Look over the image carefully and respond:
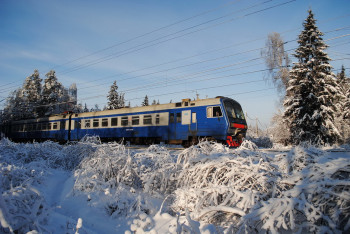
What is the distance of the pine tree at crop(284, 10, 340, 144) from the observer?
683 inches

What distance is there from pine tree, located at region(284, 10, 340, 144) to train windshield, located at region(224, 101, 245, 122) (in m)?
5.95

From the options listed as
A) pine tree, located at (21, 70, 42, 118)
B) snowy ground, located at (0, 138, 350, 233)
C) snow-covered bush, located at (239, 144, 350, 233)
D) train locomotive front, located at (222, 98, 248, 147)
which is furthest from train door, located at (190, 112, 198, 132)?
pine tree, located at (21, 70, 42, 118)

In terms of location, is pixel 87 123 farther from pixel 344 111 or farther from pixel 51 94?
pixel 344 111

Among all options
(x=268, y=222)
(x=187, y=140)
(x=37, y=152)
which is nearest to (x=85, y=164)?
(x=37, y=152)

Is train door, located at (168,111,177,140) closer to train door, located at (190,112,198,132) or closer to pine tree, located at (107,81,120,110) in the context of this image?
train door, located at (190,112,198,132)

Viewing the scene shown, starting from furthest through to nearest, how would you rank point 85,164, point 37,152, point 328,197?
point 37,152 < point 85,164 < point 328,197

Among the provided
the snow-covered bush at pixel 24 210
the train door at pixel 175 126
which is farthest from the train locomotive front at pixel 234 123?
the snow-covered bush at pixel 24 210

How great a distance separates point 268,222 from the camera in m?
2.35

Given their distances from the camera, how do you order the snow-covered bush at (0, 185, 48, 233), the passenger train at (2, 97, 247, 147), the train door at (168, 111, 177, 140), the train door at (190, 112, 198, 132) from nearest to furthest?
the snow-covered bush at (0, 185, 48, 233) → the passenger train at (2, 97, 247, 147) → the train door at (190, 112, 198, 132) → the train door at (168, 111, 177, 140)

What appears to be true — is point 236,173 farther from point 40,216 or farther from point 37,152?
point 37,152

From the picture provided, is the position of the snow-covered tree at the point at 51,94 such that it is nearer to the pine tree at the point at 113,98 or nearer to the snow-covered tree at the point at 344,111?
the pine tree at the point at 113,98

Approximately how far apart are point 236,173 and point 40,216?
2.71 metres

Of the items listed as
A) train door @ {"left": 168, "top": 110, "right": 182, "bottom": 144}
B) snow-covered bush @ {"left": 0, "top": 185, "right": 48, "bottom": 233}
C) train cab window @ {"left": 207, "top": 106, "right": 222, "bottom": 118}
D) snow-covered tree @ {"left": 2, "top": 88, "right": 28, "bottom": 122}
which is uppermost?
snow-covered tree @ {"left": 2, "top": 88, "right": 28, "bottom": 122}

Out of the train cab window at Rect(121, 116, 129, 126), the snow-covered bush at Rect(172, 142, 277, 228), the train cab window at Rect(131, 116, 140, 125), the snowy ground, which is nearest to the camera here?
the snowy ground
